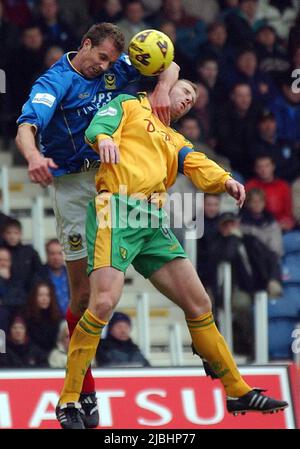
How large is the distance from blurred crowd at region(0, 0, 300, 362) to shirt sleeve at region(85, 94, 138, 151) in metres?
4.29

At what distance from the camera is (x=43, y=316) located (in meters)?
14.0

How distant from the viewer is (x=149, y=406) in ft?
36.0

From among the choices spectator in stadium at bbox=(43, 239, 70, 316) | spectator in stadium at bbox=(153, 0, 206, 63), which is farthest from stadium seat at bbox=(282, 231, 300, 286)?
spectator in stadium at bbox=(153, 0, 206, 63)

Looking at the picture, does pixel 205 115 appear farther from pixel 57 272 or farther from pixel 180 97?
pixel 180 97

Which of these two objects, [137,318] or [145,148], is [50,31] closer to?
[137,318]

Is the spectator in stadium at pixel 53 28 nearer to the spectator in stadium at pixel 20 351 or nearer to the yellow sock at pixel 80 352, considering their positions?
the spectator in stadium at pixel 20 351

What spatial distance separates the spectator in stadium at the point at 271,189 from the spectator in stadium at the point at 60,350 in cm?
264

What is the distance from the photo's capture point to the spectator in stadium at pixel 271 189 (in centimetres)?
1561

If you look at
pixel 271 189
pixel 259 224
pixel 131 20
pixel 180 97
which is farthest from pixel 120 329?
pixel 180 97

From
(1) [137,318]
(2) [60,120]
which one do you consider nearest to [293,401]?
(2) [60,120]

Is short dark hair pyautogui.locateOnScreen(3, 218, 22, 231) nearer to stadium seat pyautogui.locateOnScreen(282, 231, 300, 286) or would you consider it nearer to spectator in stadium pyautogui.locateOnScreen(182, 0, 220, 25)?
stadium seat pyautogui.locateOnScreen(282, 231, 300, 286)

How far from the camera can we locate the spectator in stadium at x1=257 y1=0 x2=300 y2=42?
1712 centimetres

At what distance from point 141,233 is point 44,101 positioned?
3.13 feet

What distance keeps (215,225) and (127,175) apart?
4949mm
